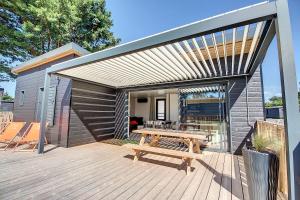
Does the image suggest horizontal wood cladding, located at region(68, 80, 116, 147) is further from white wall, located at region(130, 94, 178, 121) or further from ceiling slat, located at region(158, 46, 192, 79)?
white wall, located at region(130, 94, 178, 121)

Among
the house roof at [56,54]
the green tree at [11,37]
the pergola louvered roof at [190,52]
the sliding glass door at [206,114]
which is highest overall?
the green tree at [11,37]

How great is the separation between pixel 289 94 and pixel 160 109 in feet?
37.1

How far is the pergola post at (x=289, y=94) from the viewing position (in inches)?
66.2

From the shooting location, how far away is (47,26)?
12727 millimetres

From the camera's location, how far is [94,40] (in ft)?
48.3

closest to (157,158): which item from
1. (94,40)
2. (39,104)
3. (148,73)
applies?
(148,73)

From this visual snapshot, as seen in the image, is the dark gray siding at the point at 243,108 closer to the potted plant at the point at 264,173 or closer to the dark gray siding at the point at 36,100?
the potted plant at the point at 264,173

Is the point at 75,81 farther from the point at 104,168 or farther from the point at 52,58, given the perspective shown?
the point at 104,168

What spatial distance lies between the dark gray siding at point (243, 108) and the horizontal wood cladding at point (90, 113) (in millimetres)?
5092

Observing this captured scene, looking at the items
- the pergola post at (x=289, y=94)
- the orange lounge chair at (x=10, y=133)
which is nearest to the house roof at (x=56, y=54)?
the orange lounge chair at (x=10, y=133)

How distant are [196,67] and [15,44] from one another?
1338 centimetres

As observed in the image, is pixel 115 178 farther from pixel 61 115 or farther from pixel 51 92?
pixel 51 92

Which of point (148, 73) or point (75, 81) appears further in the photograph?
point (75, 81)

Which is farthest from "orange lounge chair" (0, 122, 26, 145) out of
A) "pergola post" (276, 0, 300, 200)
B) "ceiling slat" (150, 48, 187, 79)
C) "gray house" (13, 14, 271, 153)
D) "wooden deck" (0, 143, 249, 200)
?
"pergola post" (276, 0, 300, 200)
